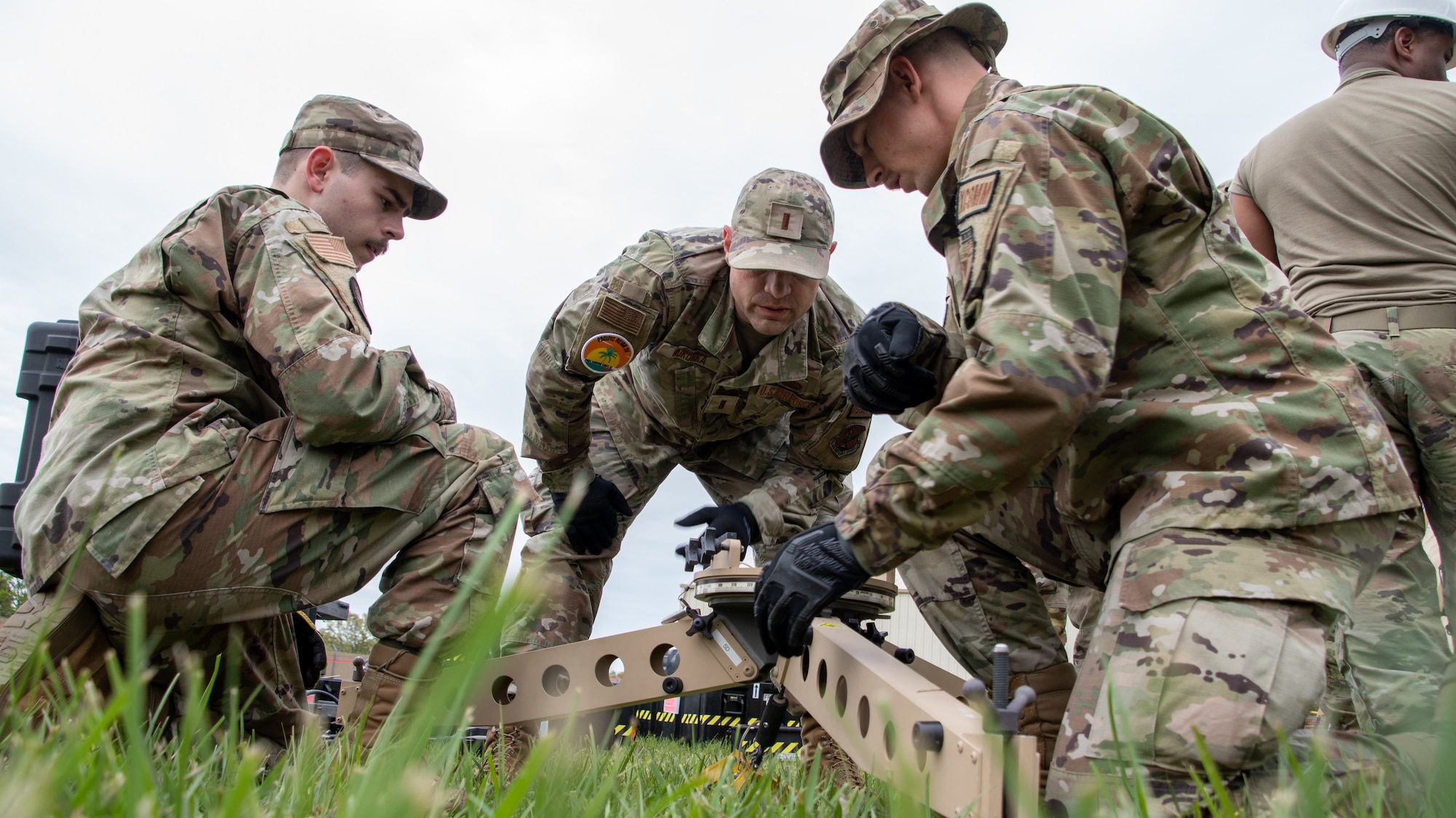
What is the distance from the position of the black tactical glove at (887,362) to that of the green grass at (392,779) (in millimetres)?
874

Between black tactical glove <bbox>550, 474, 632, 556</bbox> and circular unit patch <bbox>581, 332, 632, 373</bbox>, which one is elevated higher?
circular unit patch <bbox>581, 332, 632, 373</bbox>

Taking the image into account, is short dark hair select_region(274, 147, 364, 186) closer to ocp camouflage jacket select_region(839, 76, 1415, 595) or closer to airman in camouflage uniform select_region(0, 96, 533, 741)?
airman in camouflage uniform select_region(0, 96, 533, 741)

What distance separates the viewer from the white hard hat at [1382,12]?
3.09 meters

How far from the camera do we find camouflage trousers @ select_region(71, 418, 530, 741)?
2.38m

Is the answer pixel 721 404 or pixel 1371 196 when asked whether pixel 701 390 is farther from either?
pixel 1371 196

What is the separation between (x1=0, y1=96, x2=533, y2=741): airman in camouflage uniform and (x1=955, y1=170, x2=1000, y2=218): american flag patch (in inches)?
49.8

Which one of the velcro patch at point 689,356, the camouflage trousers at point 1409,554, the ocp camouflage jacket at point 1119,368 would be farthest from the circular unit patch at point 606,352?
the camouflage trousers at point 1409,554

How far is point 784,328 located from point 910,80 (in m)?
1.62

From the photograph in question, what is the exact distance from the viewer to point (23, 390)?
3451 millimetres

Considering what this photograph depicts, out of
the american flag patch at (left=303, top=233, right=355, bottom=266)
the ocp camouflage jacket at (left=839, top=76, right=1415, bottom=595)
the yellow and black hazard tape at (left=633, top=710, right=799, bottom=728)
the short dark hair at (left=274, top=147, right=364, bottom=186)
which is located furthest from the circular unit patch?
the yellow and black hazard tape at (left=633, top=710, right=799, bottom=728)

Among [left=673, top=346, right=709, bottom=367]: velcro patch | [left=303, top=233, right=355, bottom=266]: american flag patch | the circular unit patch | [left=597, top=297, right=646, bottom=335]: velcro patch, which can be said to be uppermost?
[left=303, top=233, right=355, bottom=266]: american flag patch

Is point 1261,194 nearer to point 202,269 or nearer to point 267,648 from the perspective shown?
point 202,269

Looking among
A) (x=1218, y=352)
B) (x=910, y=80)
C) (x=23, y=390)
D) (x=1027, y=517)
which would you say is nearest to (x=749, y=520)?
(x=1027, y=517)

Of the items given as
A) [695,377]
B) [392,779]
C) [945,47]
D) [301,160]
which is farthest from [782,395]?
[392,779]
